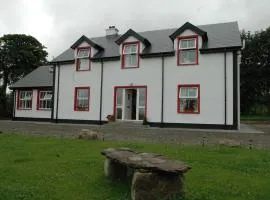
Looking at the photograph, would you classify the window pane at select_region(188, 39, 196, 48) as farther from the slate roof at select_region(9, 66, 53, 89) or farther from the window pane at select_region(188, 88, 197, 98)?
the slate roof at select_region(9, 66, 53, 89)

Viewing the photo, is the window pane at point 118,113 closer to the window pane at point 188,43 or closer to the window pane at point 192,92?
the window pane at point 192,92

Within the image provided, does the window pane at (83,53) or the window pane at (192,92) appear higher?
the window pane at (83,53)

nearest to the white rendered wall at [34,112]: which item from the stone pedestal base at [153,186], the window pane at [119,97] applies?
the window pane at [119,97]

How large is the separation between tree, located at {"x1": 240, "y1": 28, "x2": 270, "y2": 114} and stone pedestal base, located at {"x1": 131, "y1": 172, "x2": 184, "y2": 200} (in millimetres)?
48318

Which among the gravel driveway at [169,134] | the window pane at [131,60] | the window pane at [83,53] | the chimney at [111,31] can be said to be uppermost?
the chimney at [111,31]

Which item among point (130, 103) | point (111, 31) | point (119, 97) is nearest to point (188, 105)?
point (130, 103)

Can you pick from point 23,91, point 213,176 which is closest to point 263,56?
point 23,91

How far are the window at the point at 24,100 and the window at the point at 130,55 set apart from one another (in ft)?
34.7

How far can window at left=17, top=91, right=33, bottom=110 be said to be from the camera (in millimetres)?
29812

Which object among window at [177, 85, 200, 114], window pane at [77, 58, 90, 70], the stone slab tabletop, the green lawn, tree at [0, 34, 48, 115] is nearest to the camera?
the stone slab tabletop

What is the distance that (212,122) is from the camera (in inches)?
826

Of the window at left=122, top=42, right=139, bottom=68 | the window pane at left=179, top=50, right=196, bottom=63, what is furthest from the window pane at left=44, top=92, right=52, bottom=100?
the window pane at left=179, top=50, right=196, bottom=63

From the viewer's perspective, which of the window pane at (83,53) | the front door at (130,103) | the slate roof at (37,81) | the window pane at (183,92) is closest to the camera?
the window pane at (183,92)

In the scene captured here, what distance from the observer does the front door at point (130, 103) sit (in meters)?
23.2
